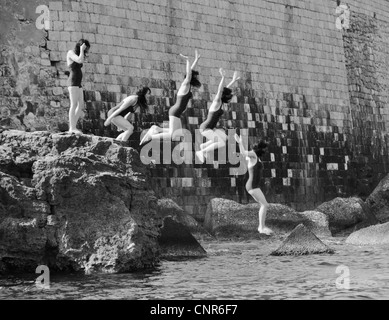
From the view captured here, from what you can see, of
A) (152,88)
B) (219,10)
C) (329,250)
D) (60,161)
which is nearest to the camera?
(60,161)

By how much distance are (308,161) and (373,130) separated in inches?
162

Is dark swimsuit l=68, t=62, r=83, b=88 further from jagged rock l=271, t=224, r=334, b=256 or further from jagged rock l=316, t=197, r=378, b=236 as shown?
jagged rock l=316, t=197, r=378, b=236

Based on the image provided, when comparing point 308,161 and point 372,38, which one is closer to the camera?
point 308,161

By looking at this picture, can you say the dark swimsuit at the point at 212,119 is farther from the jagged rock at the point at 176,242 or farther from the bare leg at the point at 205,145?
the jagged rock at the point at 176,242

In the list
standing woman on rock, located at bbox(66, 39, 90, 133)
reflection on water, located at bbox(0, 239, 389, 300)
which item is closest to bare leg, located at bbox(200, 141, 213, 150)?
reflection on water, located at bbox(0, 239, 389, 300)

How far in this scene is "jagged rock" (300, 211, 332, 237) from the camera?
19.9 metres

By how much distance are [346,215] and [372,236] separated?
187 inches

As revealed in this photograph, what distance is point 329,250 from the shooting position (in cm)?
1463

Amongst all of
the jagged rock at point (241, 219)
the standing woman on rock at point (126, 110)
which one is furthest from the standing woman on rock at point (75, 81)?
the jagged rock at point (241, 219)

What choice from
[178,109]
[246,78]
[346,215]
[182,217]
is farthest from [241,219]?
[246,78]

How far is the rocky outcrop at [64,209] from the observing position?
39.2 feet

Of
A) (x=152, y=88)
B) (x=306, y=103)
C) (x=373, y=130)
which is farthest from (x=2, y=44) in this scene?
(x=373, y=130)

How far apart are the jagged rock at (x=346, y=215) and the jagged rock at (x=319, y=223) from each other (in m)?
0.72
